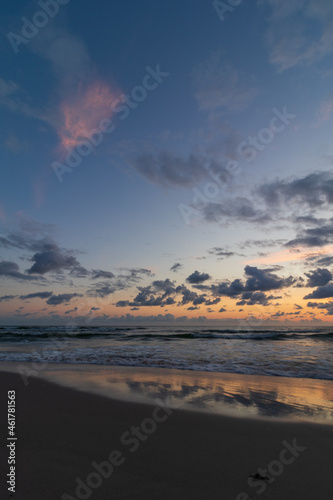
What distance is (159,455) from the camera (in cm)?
373

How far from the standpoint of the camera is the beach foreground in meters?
2.94

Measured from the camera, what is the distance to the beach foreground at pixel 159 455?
2.94 metres

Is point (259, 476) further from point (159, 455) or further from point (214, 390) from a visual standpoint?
point (214, 390)

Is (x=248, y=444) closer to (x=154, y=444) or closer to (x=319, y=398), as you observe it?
(x=154, y=444)

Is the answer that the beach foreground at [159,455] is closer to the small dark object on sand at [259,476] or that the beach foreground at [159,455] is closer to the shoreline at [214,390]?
the small dark object on sand at [259,476]

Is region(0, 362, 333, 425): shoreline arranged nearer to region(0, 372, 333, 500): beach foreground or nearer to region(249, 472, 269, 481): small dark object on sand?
region(0, 372, 333, 500): beach foreground

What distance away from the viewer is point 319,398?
281 inches

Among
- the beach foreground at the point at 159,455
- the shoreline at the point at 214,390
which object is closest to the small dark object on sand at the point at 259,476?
the beach foreground at the point at 159,455

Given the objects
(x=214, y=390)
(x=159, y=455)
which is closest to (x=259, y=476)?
(x=159, y=455)

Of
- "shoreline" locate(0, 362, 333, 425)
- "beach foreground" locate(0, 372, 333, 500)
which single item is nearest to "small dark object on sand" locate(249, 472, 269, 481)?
"beach foreground" locate(0, 372, 333, 500)

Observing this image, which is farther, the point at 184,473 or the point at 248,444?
the point at 248,444

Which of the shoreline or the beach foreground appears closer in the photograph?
the beach foreground

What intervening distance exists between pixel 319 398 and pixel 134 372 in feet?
20.6

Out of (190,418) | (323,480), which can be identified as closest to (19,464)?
(190,418)
